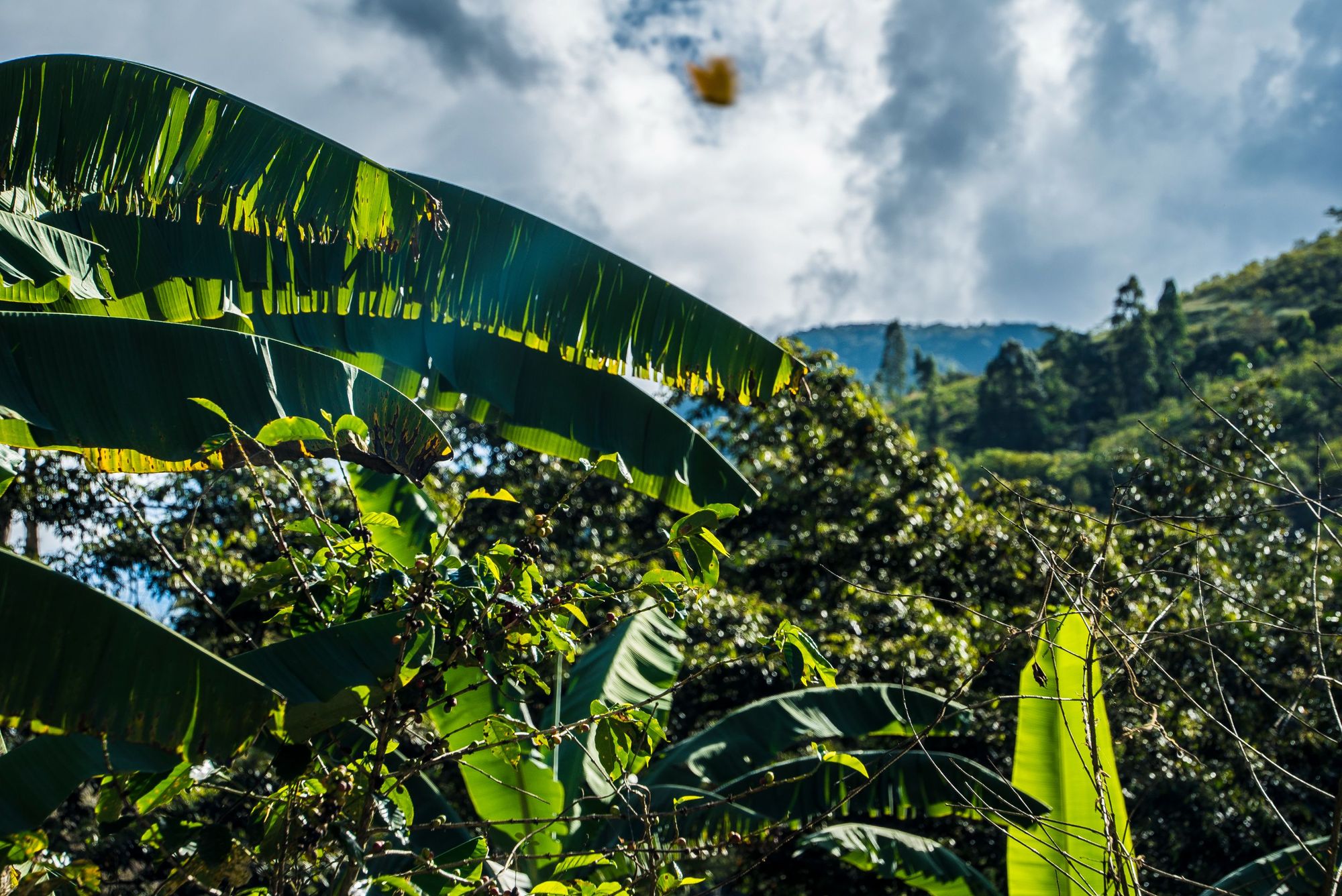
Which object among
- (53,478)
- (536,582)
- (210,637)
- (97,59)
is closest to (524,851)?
(536,582)

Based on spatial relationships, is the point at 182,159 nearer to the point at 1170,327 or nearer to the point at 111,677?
the point at 111,677

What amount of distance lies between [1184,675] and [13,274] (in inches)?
342

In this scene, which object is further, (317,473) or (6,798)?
(317,473)

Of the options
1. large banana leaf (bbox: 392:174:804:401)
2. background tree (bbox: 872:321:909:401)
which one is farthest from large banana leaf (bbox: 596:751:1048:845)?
background tree (bbox: 872:321:909:401)

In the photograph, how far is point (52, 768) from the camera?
100 inches

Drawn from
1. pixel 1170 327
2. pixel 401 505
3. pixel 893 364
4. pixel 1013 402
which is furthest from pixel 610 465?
pixel 893 364

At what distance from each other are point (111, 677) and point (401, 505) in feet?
7.14

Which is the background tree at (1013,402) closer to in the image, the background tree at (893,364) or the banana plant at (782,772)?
the background tree at (893,364)

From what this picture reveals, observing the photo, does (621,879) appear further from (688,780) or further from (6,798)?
(688,780)

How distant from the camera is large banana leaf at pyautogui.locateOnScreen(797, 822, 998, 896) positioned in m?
5.03

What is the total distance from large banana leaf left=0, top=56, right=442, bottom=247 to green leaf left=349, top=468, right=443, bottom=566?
1273 mm

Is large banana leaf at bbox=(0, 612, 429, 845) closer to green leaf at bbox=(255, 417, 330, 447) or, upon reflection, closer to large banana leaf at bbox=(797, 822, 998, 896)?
green leaf at bbox=(255, 417, 330, 447)

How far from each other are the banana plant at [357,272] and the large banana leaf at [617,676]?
1.41 m

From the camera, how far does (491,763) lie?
440 cm
